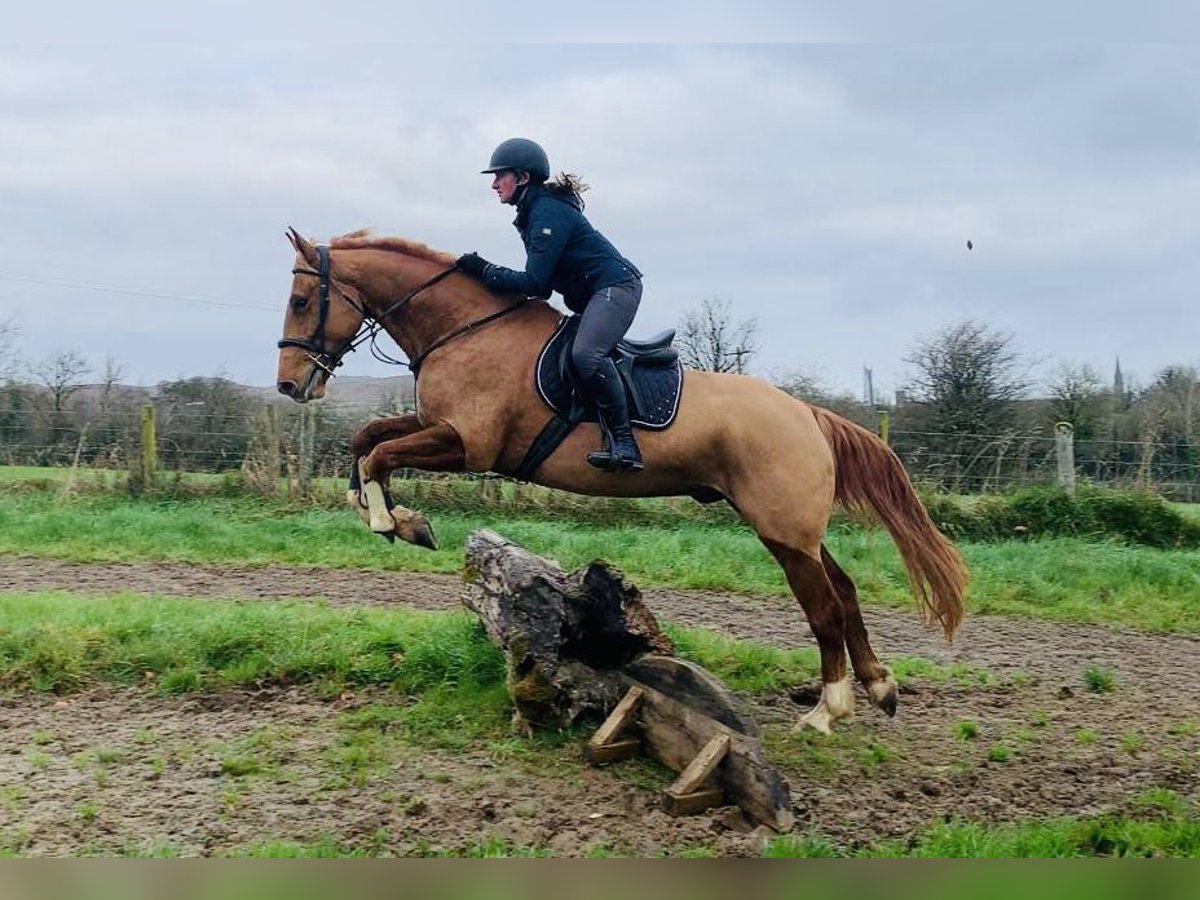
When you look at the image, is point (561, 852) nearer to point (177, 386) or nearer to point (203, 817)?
point (203, 817)

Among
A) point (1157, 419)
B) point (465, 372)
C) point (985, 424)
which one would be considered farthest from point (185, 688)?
point (1157, 419)

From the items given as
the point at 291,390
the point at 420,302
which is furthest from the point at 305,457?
the point at 420,302

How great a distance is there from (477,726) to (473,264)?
2469mm

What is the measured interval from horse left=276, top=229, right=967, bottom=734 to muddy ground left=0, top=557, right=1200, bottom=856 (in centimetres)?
60

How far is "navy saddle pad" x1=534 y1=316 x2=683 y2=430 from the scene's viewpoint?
5.18m

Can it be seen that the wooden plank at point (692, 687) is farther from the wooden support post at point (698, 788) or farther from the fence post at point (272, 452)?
the fence post at point (272, 452)

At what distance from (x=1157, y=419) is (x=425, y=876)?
13.5 meters

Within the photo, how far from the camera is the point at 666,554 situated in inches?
421

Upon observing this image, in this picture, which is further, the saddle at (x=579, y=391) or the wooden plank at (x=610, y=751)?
the saddle at (x=579, y=391)

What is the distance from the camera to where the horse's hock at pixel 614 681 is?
176 inches

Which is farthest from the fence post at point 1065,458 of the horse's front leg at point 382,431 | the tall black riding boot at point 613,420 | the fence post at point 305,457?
the horse's front leg at point 382,431

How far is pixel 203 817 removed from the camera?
4.20m

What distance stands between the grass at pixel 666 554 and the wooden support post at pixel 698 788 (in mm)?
4865

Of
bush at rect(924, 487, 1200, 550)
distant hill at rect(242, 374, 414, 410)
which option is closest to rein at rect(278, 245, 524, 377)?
distant hill at rect(242, 374, 414, 410)
